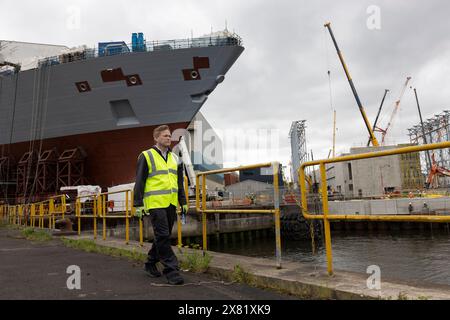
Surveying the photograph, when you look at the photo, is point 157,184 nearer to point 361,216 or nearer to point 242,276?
point 242,276

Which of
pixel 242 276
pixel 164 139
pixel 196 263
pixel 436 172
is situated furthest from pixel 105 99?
pixel 242 276

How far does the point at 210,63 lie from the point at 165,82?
2797 millimetres

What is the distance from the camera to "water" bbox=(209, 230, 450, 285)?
12.1 m

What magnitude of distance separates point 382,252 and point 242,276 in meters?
14.3

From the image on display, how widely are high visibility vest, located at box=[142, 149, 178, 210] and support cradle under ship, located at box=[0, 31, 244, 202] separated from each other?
1734 cm

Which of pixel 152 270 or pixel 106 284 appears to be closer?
pixel 106 284

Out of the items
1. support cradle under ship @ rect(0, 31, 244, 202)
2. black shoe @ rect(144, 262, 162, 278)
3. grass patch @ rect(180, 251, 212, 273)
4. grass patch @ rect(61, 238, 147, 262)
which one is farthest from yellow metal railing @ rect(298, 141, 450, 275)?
support cradle under ship @ rect(0, 31, 244, 202)

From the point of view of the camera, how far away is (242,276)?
3.86 m

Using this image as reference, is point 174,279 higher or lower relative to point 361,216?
lower

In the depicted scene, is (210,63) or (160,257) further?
(210,63)

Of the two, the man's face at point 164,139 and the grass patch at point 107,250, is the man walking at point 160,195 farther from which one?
the grass patch at point 107,250

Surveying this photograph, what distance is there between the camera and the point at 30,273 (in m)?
4.62

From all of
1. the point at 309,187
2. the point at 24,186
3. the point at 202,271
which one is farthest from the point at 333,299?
the point at 24,186
